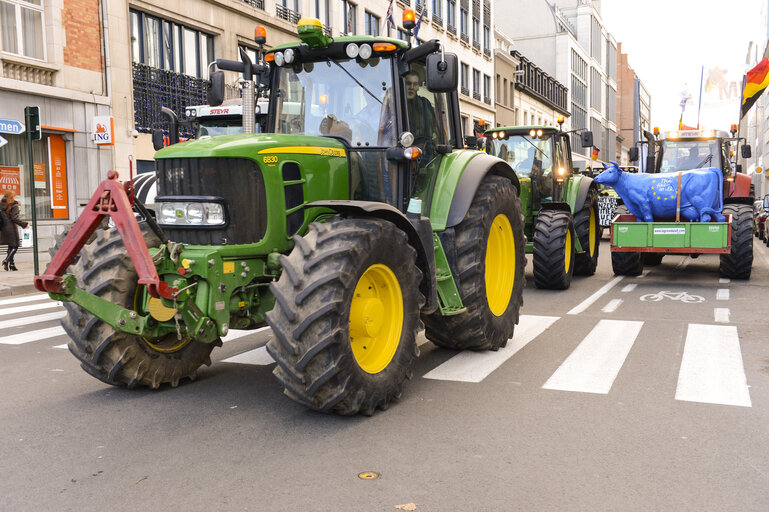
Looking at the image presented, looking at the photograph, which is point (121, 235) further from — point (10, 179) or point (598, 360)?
point (10, 179)

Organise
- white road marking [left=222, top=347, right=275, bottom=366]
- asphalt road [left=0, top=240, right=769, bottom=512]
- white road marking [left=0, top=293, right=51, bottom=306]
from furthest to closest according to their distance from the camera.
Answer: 1. white road marking [left=0, top=293, right=51, bottom=306]
2. white road marking [left=222, top=347, right=275, bottom=366]
3. asphalt road [left=0, top=240, right=769, bottom=512]

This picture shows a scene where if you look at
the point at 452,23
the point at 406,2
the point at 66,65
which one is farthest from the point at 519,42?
the point at 66,65

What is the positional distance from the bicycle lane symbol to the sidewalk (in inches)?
419

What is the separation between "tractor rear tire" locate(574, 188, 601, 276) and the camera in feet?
42.0

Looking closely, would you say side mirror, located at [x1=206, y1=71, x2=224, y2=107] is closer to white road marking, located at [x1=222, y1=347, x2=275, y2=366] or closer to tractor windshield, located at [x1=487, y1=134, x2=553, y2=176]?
white road marking, located at [x1=222, y1=347, x2=275, y2=366]

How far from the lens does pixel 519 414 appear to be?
16.5 ft

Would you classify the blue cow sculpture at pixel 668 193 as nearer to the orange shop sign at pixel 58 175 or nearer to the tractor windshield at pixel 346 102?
the tractor windshield at pixel 346 102

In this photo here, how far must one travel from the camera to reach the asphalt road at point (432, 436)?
12.1ft

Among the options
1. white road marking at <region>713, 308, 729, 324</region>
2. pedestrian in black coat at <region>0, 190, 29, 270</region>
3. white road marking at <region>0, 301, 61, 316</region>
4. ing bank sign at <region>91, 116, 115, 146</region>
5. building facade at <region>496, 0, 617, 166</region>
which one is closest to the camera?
white road marking at <region>713, 308, 729, 324</region>

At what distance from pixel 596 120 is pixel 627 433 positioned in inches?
3374

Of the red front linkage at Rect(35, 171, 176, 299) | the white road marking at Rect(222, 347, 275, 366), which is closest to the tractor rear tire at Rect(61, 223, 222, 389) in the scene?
the red front linkage at Rect(35, 171, 176, 299)

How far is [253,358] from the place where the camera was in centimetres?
687

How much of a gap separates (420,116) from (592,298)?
552 cm

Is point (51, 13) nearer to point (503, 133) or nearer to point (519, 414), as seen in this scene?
point (503, 133)
